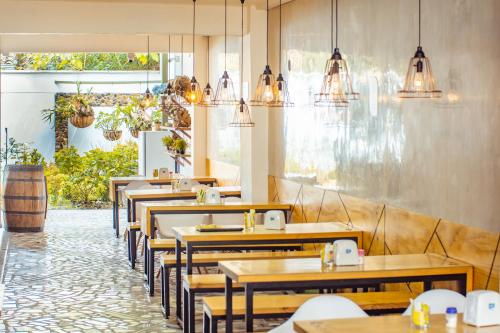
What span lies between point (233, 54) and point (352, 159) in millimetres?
4925

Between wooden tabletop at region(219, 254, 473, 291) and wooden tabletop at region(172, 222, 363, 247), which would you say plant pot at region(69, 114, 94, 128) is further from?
wooden tabletop at region(219, 254, 473, 291)

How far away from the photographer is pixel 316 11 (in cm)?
927

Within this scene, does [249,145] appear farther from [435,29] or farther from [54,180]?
[54,180]

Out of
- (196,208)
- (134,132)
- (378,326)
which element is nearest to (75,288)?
(196,208)

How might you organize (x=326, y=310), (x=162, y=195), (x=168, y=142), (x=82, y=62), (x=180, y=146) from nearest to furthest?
1. (x=326, y=310)
2. (x=162, y=195)
3. (x=180, y=146)
4. (x=168, y=142)
5. (x=82, y=62)

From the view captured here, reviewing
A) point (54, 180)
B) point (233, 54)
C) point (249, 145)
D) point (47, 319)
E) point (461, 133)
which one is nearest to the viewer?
point (461, 133)

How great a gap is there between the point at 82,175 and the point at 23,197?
4845 millimetres

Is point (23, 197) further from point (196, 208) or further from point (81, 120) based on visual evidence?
point (196, 208)

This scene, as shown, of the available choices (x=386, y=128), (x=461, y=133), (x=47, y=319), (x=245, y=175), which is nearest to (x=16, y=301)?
(x=47, y=319)

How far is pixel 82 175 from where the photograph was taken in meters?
18.9

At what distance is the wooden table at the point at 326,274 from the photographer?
19.2ft

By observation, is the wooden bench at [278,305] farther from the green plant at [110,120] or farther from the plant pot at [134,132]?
the green plant at [110,120]

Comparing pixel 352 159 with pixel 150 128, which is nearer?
pixel 352 159

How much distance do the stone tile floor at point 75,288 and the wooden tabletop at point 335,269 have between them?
143 centimetres
